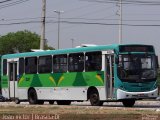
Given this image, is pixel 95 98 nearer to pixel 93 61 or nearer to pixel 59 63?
pixel 93 61

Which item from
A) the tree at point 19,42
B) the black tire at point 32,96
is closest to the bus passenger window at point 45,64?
the black tire at point 32,96

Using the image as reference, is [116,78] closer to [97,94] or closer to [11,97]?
[97,94]

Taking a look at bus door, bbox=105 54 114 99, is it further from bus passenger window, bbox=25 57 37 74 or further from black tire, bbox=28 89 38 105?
black tire, bbox=28 89 38 105

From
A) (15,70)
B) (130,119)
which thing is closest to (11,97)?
(15,70)

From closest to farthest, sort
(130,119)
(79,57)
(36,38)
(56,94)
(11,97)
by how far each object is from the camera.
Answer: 1. (130,119)
2. (79,57)
3. (56,94)
4. (11,97)
5. (36,38)

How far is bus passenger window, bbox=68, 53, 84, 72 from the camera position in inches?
1239

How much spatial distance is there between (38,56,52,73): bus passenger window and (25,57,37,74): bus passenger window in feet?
1.48

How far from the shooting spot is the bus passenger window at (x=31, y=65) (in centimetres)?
3569

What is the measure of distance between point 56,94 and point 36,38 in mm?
84447

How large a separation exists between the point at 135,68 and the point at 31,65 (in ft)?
29.0

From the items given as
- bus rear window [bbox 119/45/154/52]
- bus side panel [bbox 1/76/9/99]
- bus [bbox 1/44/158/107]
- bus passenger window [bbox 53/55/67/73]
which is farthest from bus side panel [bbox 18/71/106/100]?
bus side panel [bbox 1/76/9/99]

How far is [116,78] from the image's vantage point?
29266 millimetres

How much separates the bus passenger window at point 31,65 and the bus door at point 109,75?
704 cm

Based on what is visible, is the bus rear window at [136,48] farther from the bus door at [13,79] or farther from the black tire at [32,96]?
the bus door at [13,79]
